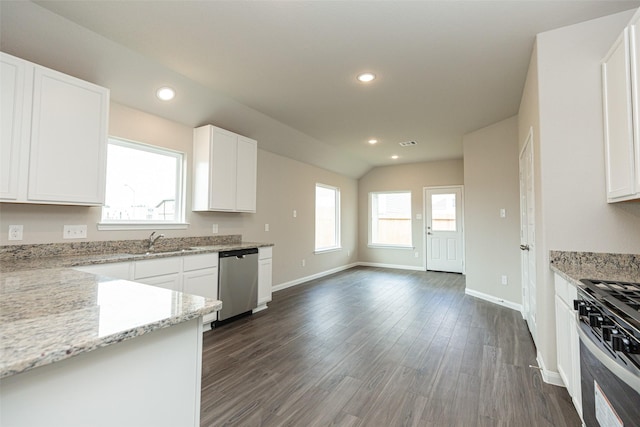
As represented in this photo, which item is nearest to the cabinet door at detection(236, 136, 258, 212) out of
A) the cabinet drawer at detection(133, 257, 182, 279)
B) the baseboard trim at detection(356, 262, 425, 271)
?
the cabinet drawer at detection(133, 257, 182, 279)

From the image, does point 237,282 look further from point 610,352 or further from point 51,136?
point 610,352

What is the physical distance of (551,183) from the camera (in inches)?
85.8

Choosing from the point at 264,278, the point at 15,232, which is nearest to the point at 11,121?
the point at 15,232

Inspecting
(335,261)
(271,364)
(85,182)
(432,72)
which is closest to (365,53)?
(432,72)

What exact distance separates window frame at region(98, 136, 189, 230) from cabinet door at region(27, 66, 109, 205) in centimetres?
44

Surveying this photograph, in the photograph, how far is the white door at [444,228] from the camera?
6.52 meters

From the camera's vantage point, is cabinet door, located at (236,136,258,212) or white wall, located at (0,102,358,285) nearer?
white wall, located at (0,102,358,285)

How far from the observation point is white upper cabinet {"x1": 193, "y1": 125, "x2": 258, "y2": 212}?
3.58 meters

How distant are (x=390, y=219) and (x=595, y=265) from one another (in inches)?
214

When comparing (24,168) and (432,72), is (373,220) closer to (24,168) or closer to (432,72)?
(432,72)

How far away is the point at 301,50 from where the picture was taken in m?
2.49

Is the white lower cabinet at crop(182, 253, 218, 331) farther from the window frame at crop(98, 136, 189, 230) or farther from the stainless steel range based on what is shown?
the stainless steel range

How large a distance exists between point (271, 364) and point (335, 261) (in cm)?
438

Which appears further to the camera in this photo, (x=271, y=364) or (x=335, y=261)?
(x=335, y=261)
